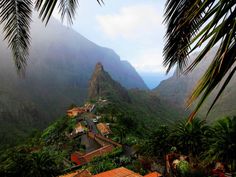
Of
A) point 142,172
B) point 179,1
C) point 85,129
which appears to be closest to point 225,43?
point 179,1

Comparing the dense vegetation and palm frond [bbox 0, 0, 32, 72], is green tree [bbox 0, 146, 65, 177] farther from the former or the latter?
palm frond [bbox 0, 0, 32, 72]

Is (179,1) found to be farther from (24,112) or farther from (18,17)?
(24,112)

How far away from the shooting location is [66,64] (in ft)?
644

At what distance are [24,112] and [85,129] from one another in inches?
2557

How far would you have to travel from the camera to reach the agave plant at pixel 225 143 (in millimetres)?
16469

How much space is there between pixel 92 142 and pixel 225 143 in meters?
25.5

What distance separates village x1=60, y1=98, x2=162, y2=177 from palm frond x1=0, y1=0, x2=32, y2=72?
17578 mm

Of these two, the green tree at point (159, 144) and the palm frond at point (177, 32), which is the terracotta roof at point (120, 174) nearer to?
the green tree at point (159, 144)

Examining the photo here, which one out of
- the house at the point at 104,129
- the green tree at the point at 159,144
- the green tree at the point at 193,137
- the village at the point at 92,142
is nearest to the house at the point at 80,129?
the village at the point at 92,142

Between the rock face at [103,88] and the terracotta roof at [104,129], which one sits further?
the rock face at [103,88]

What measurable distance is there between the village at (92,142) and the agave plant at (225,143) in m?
5.21

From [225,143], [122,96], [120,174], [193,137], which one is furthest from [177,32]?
[122,96]

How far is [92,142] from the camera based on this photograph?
131 feet

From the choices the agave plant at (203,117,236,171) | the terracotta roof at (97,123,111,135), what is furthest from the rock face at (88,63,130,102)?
the agave plant at (203,117,236,171)
